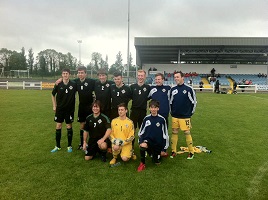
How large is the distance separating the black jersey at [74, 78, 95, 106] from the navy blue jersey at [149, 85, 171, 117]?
1.53 metres

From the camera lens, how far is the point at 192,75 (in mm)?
43344

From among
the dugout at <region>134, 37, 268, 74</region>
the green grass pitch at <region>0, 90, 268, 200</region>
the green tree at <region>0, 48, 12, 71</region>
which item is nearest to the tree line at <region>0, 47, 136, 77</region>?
Result: the green tree at <region>0, 48, 12, 71</region>

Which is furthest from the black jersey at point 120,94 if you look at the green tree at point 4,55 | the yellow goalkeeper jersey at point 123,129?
the green tree at point 4,55

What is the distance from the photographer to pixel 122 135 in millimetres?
5117

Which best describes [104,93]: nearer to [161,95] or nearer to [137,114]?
[137,114]

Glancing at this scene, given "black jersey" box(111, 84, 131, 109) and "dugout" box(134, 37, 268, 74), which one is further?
"dugout" box(134, 37, 268, 74)

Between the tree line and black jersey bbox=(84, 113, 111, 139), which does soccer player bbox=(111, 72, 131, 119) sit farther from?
the tree line

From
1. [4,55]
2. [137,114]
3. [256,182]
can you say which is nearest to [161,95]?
[137,114]

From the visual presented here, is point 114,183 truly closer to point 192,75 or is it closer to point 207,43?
point 207,43

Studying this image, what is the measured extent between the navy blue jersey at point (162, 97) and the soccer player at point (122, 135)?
814 millimetres

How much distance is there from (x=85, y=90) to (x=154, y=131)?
2.01 meters

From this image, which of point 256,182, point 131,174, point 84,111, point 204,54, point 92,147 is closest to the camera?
point 256,182

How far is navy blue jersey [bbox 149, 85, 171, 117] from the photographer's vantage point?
5.44 metres

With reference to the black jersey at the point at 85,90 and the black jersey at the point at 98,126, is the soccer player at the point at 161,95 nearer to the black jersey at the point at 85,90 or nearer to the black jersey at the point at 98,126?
the black jersey at the point at 98,126
